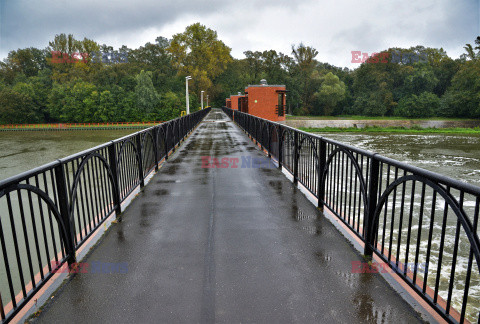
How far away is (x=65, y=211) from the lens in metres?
3.36

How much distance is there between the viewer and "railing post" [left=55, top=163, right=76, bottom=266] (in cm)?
330

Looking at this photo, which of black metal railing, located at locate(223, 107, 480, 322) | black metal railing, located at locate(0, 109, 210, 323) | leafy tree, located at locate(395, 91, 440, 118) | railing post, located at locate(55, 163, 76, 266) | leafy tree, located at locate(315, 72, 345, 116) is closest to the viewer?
black metal railing, located at locate(223, 107, 480, 322)

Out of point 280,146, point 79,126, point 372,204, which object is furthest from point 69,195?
point 79,126

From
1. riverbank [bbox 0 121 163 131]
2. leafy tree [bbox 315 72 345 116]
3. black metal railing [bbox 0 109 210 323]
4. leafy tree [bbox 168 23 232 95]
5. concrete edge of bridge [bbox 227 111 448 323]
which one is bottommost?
riverbank [bbox 0 121 163 131]

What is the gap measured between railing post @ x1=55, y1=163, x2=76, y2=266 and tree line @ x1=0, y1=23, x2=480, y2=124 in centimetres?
6142

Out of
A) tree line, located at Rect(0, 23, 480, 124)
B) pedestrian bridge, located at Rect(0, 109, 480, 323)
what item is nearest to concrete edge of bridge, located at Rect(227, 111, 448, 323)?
pedestrian bridge, located at Rect(0, 109, 480, 323)

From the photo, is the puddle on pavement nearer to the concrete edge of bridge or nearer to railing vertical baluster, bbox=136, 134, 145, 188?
railing vertical baluster, bbox=136, 134, 145, 188

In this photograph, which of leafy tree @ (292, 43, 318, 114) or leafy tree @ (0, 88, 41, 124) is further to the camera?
leafy tree @ (292, 43, 318, 114)

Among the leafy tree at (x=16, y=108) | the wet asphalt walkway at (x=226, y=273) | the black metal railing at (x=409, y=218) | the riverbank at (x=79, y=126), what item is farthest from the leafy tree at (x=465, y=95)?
the leafy tree at (x=16, y=108)

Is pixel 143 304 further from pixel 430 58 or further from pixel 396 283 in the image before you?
pixel 430 58

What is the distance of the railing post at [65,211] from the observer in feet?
10.8

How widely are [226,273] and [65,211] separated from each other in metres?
1.85

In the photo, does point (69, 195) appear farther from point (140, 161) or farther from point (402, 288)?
point (402, 288)

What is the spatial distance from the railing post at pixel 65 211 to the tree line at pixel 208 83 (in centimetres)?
6142
